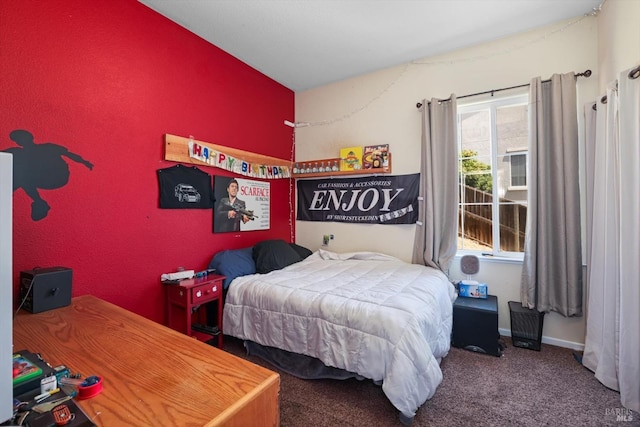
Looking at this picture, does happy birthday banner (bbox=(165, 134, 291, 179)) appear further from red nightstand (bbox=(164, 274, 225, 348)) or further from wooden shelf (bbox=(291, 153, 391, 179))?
red nightstand (bbox=(164, 274, 225, 348))

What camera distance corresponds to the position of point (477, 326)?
95.3 inches

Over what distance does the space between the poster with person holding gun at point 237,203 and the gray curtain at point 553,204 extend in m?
2.67

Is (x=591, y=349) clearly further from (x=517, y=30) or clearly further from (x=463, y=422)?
(x=517, y=30)

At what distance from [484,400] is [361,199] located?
2202mm

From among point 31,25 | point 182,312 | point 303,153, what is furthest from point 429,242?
point 31,25

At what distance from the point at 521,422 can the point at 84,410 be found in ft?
6.82

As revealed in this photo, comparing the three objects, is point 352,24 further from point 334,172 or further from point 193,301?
point 193,301

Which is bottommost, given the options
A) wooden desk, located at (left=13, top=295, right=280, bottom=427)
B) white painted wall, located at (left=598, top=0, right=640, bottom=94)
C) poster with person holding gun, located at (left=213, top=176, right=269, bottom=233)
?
wooden desk, located at (left=13, top=295, right=280, bottom=427)

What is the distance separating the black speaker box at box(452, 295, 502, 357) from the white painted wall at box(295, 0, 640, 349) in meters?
0.46

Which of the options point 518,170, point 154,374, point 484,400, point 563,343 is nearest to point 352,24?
point 518,170

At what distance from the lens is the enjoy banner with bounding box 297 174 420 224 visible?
3184 mm

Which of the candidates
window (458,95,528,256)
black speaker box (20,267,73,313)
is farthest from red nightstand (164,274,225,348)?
window (458,95,528,256)

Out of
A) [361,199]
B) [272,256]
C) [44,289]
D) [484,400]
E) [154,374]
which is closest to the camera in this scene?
[154,374]

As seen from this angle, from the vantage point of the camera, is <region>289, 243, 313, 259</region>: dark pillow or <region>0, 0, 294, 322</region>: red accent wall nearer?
<region>0, 0, 294, 322</region>: red accent wall
